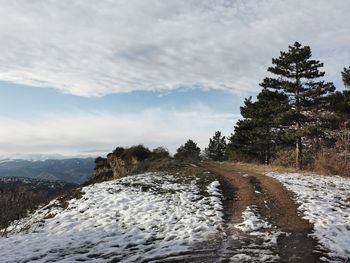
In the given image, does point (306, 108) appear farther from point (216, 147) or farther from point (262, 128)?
point (216, 147)

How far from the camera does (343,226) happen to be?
1231cm

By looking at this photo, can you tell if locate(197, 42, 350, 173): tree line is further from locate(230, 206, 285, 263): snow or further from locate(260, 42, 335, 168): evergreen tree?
locate(230, 206, 285, 263): snow

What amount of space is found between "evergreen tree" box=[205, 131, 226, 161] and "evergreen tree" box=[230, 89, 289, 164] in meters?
20.2

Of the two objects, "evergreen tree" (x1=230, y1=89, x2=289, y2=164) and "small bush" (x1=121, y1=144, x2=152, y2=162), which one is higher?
"evergreen tree" (x1=230, y1=89, x2=289, y2=164)

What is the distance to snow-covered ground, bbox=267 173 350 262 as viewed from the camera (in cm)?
1054

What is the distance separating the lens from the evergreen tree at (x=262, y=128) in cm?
3381

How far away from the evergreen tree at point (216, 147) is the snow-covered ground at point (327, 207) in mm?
48520

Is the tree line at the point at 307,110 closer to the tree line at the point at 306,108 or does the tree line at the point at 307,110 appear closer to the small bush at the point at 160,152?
the tree line at the point at 306,108

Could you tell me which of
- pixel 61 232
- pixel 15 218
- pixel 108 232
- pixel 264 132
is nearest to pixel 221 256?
pixel 108 232

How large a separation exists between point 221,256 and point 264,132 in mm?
33607

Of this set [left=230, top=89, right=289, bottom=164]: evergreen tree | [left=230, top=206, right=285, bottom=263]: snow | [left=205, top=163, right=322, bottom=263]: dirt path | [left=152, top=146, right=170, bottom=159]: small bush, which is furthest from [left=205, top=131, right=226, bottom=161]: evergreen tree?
[left=230, top=206, right=285, bottom=263]: snow

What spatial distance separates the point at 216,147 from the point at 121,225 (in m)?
61.0

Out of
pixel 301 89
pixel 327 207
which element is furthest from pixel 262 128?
pixel 327 207

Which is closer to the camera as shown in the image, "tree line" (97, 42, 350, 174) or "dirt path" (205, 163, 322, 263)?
"dirt path" (205, 163, 322, 263)
